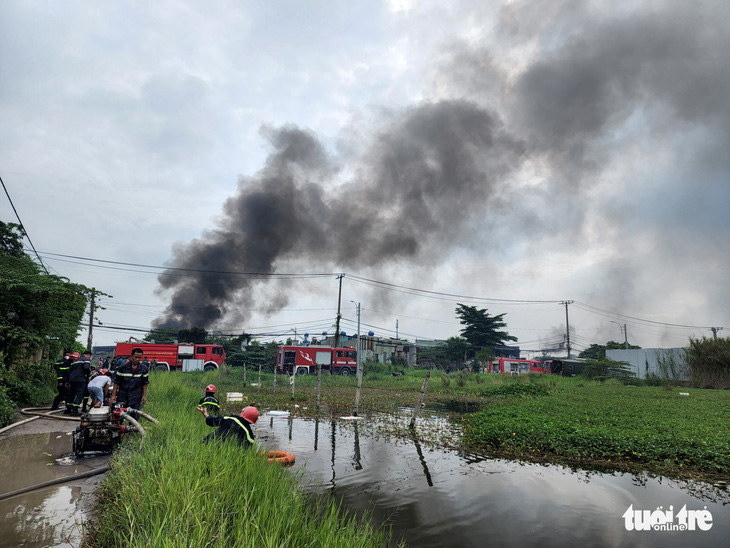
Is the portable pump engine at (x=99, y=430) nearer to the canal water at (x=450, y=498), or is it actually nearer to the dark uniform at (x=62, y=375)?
the canal water at (x=450, y=498)

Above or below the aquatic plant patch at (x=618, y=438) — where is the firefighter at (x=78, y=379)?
above

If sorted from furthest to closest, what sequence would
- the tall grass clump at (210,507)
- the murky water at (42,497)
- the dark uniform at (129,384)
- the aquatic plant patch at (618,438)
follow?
the dark uniform at (129,384) → the aquatic plant patch at (618,438) → the murky water at (42,497) → the tall grass clump at (210,507)

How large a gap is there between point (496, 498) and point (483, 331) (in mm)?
58424

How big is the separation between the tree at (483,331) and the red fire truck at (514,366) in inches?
294

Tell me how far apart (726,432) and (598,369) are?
31908 millimetres

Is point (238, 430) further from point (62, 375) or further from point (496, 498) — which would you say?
point (62, 375)

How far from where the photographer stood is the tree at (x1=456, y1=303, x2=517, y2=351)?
203ft

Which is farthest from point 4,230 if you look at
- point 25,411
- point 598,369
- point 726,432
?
point 598,369

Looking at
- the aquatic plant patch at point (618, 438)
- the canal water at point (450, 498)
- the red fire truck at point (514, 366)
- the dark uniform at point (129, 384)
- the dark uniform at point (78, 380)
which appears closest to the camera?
the canal water at point (450, 498)

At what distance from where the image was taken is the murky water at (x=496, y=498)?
5.38 m

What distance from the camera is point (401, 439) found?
11.2 meters

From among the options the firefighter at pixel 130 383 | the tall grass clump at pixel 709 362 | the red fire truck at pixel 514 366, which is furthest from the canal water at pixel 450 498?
the red fire truck at pixel 514 366

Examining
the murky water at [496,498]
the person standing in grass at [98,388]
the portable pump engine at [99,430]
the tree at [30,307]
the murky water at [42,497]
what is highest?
the tree at [30,307]

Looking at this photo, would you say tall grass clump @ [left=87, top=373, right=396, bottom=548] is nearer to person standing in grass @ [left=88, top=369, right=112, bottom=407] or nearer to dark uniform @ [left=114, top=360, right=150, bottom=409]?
dark uniform @ [left=114, top=360, right=150, bottom=409]
